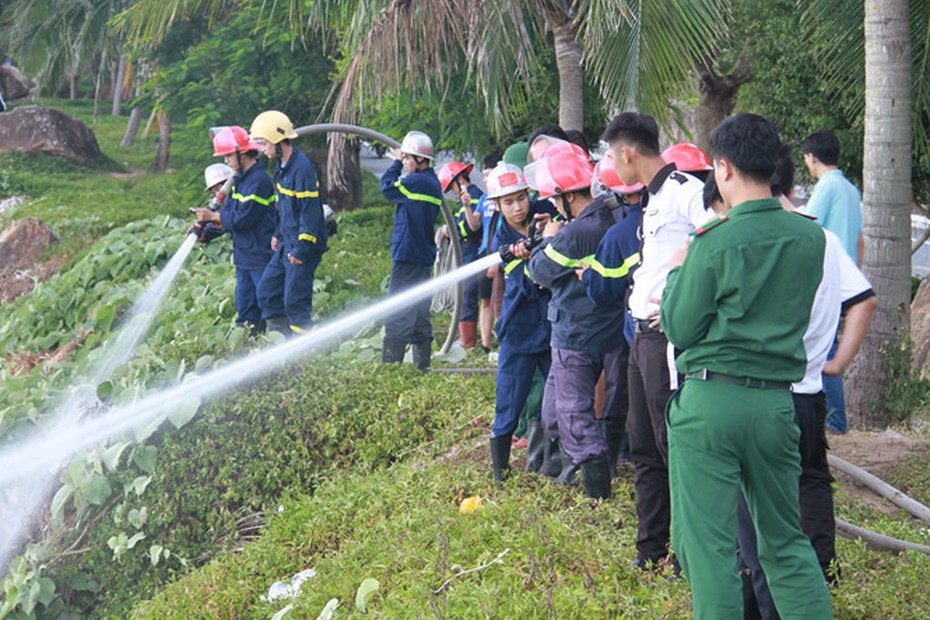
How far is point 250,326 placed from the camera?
950cm

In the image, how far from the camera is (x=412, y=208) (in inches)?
358

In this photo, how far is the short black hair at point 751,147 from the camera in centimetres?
396

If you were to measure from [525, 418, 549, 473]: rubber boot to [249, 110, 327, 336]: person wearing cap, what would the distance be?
3.09 meters

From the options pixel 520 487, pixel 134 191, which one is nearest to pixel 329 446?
pixel 520 487

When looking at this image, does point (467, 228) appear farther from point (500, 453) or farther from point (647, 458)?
point (647, 458)

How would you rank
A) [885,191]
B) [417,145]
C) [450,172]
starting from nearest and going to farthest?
[885,191] < [417,145] < [450,172]

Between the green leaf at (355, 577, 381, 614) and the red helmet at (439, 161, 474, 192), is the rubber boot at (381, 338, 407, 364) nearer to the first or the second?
the red helmet at (439, 161, 474, 192)

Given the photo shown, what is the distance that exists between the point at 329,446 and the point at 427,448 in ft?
2.62

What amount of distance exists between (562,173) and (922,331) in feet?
20.6

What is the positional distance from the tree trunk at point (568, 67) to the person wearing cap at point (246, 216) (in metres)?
2.57

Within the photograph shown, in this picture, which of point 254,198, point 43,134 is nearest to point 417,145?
point 254,198

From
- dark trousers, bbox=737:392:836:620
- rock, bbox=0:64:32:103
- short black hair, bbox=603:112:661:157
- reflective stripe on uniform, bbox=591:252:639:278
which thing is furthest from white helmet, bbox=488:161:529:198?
rock, bbox=0:64:32:103

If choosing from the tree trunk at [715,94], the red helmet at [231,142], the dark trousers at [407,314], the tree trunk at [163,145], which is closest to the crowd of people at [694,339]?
the dark trousers at [407,314]

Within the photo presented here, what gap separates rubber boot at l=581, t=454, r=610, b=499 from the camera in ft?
19.6
